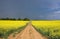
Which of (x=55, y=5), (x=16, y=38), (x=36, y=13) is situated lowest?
(x=16, y=38)

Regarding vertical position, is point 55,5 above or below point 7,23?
above

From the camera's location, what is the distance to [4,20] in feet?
9.48

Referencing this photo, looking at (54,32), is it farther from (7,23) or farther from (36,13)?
(7,23)

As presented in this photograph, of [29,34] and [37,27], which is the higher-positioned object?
A: [37,27]

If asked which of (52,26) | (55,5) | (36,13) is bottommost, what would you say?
(52,26)

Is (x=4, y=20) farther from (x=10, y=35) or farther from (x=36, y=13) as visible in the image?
(x=36, y=13)

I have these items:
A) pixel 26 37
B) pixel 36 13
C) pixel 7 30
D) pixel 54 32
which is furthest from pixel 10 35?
pixel 54 32

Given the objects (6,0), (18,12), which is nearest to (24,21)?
(18,12)

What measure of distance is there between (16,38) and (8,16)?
0.47 m

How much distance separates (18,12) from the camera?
294cm

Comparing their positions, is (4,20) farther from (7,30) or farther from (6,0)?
(6,0)

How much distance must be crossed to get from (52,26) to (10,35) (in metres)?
0.85

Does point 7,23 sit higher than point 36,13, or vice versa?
point 36,13

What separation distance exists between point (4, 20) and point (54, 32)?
102cm
